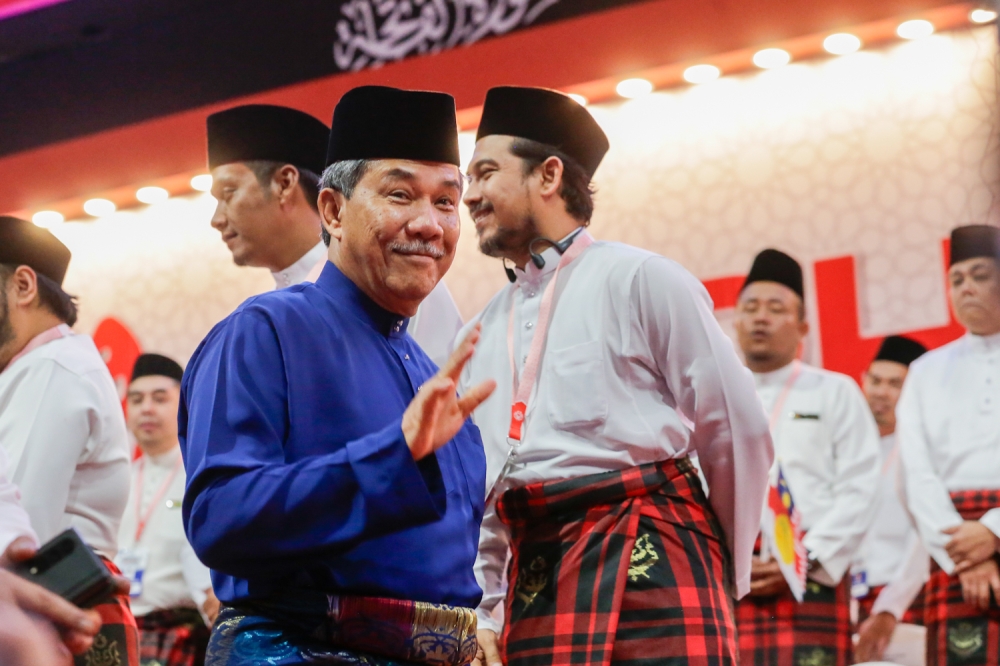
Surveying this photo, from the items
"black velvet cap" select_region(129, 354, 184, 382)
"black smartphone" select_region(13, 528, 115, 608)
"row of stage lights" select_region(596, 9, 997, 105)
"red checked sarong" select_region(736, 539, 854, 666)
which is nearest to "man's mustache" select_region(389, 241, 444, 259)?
"black smartphone" select_region(13, 528, 115, 608)

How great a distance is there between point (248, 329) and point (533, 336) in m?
1.15

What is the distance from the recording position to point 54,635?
148 centimetres

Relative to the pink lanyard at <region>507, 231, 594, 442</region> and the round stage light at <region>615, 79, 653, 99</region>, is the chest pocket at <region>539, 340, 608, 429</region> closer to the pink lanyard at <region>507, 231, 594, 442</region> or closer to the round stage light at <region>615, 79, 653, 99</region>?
the pink lanyard at <region>507, 231, 594, 442</region>

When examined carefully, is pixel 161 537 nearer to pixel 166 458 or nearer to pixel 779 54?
pixel 166 458

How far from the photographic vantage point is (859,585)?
18.5ft

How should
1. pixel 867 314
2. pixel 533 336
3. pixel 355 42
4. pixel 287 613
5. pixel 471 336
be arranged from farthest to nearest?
pixel 355 42 < pixel 867 314 < pixel 533 336 < pixel 287 613 < pixel 471 336

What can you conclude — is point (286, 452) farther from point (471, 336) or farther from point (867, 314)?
point (867, 314)

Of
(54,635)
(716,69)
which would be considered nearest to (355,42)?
(716,69)

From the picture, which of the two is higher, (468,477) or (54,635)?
(468,477)

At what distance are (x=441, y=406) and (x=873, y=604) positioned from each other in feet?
14.6

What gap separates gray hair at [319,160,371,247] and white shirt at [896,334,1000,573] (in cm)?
318

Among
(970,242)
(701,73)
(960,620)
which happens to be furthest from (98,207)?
(960,620)

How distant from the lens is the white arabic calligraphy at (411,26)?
579cm

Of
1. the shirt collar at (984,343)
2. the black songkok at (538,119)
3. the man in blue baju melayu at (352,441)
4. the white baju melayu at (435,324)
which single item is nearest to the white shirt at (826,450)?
the shirt collar at (984,343)
